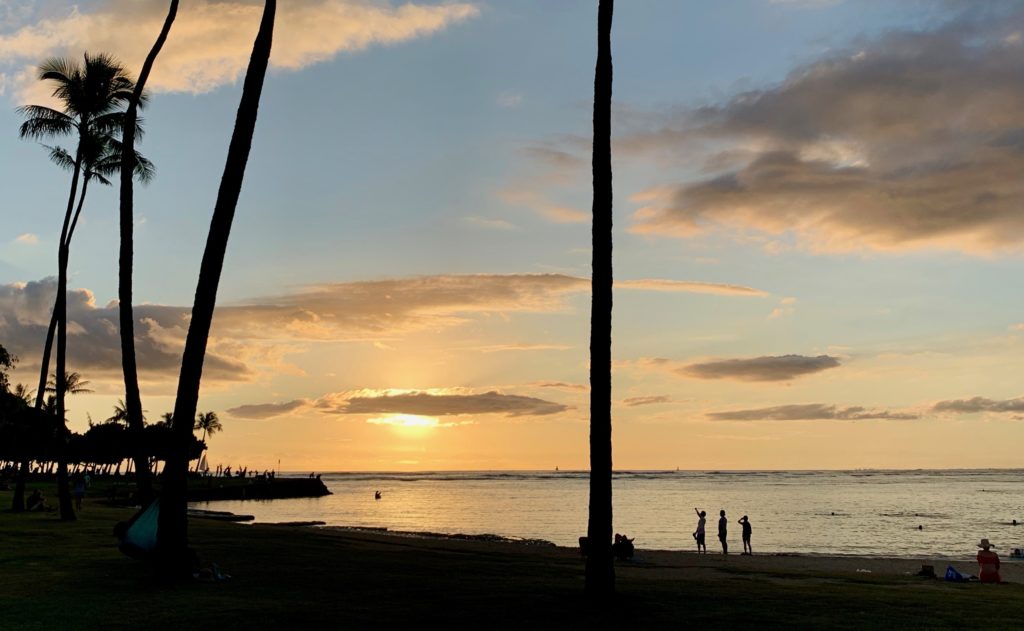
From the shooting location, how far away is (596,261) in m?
15.1

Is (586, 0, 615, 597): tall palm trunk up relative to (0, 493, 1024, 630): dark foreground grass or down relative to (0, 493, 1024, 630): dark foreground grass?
up

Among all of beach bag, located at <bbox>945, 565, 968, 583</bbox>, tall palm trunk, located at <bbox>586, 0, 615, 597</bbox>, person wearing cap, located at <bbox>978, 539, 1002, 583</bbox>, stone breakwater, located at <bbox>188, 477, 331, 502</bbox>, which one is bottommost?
stone breakwater, located at <bbox>188, 477, 331, 502</bbox>

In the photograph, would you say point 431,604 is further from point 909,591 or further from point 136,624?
point 909,591

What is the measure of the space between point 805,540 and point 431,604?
46767mm

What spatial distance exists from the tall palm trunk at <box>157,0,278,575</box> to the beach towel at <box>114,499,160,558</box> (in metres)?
0.95

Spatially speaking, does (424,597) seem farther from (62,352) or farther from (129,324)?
(62,352)

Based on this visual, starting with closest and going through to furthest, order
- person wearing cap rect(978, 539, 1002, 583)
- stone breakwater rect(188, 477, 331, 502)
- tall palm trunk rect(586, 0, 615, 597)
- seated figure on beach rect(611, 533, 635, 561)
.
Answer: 1. tall palm trunk rect(586, 0, 615, 597)
2. person wearing cap rect(978, 539, 1002, 583)
3. seated figure on beach rect(611, 533, 635, 561)
4. stone breakwater rect(188, 477, 331, 502)

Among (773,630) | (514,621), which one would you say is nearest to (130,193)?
(514,621)

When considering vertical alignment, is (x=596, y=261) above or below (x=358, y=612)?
above

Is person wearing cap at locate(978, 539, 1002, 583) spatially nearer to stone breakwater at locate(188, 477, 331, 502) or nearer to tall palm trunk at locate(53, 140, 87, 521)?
tall palm trunk at locate(53, 140, 87, 521)

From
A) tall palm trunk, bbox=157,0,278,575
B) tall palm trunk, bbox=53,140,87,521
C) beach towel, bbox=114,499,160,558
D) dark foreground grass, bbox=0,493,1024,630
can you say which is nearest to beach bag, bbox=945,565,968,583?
dark foreground grass, bbox=0,493,1024,630

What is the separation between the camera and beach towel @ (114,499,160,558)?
56.5ft

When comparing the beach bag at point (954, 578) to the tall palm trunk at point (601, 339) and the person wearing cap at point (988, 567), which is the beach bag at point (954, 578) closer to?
the person wearing cap at point (988, 567)

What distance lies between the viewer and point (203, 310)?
1702 centimetres
